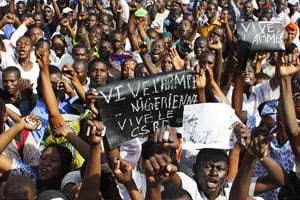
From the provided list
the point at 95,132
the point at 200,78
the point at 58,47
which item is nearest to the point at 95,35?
the point at 58,47

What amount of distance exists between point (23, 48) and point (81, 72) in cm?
90

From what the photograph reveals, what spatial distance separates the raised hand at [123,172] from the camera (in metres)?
3.34

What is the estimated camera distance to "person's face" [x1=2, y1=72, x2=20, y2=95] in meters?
5.74

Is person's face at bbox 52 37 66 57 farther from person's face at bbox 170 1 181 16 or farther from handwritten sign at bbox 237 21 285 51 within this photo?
handwritten sign at bbox 237 21 285 51

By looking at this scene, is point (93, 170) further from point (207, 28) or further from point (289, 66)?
point (207, 28)

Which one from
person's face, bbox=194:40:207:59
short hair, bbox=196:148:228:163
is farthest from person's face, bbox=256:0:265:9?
short hair, bbox=196:148:228:163

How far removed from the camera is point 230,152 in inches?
165

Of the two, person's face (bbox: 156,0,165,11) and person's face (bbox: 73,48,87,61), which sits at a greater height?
person's face (bbox: 156,0,165,11)

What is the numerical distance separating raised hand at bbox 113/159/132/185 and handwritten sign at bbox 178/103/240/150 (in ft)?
2.06

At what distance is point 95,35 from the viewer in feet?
26.7

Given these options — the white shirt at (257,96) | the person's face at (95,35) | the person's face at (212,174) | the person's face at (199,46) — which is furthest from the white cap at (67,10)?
the person's face at (212,174)

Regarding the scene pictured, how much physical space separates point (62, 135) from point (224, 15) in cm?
518

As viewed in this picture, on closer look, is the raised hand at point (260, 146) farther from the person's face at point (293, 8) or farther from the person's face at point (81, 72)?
the person's face at point (293, 8)

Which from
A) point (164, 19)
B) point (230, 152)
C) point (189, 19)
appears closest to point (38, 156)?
point (230, 152)
